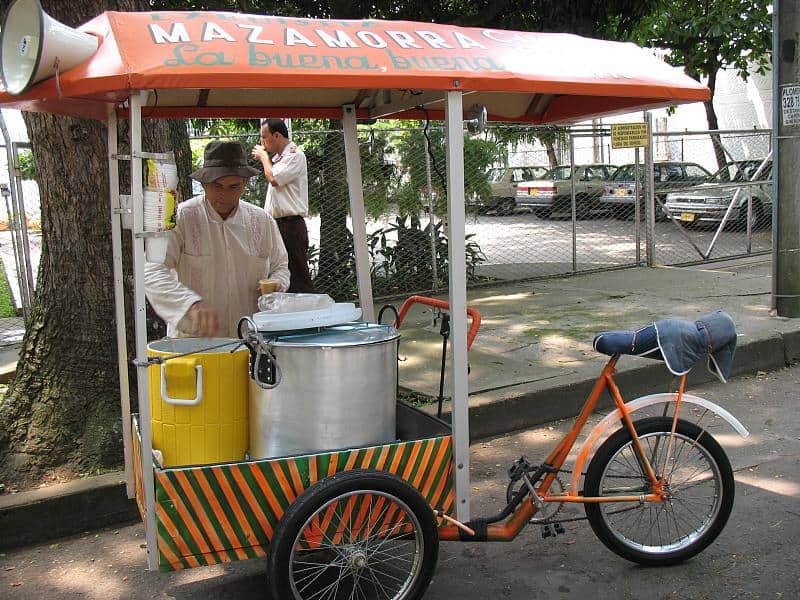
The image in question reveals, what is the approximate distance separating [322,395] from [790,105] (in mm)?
6211

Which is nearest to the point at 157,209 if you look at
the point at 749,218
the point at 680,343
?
the point at 680,343

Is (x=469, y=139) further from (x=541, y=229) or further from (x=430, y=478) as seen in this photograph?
(x=430, y=478)

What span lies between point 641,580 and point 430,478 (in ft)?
3.44

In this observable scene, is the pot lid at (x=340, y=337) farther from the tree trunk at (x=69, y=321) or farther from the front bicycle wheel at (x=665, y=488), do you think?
the tree trunk at (x=69, y=321)

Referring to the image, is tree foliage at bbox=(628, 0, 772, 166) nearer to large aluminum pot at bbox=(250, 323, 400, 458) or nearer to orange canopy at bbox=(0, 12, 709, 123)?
orange canopy at bbox=(0, 12, 709, 123)

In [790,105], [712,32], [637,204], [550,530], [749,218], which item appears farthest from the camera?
[712,32]

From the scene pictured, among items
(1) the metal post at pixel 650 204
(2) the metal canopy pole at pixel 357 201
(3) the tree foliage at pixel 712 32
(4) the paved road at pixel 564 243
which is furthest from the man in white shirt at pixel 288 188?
(3) the tree foliage at pixel 712 32

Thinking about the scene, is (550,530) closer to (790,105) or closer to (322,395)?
(322,395)

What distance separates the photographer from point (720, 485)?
3.65 metres

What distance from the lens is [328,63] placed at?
2916 mm

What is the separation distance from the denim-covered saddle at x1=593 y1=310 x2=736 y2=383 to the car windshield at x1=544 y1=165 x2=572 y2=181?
27.5 ft

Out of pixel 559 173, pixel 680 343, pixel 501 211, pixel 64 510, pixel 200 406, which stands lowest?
pixel 64 510

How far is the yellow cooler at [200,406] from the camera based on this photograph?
331cm

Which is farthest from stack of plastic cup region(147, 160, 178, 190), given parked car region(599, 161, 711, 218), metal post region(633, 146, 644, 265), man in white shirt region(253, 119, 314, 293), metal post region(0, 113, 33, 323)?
parked car region(599, 161, 711, 218)
